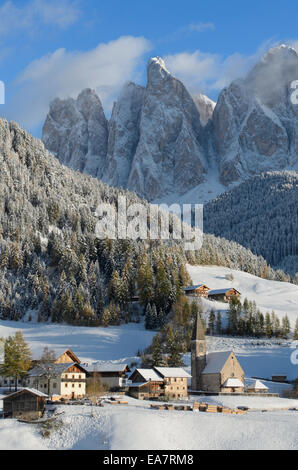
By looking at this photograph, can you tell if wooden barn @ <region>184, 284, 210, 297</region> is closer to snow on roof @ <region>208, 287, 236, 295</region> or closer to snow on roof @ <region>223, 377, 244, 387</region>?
snow on roof @ <region>208, 287, 236, 295</region>

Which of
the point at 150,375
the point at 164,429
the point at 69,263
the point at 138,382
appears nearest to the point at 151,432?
the point at 164,429

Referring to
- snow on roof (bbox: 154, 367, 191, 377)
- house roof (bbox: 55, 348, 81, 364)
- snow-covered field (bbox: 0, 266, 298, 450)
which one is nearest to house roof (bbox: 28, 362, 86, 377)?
house roof (bbox: 55, 348, 81, 364)

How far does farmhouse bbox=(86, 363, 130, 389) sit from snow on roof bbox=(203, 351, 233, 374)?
1003 cm

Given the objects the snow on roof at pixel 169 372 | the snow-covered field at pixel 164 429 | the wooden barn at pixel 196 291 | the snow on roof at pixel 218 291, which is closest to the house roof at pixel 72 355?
the snow on roof at pixel 169 372

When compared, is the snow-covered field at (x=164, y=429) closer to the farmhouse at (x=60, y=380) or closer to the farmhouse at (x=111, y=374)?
the farmhouse at (x=60, y=380)

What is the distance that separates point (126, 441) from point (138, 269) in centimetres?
9030

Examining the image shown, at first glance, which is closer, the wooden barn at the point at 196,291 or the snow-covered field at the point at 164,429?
the snow-covered field at the point at 164,429

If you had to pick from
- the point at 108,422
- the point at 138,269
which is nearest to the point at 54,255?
the point at 138,269

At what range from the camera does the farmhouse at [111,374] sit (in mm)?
86188

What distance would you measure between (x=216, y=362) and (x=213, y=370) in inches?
58.2

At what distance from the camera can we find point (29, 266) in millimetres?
149875

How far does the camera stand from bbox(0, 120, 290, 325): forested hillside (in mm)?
134875

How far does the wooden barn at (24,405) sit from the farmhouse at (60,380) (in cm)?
1303
